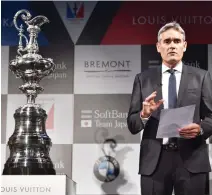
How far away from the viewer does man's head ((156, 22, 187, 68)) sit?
2455mm

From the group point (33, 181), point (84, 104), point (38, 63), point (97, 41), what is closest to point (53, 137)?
point (84, 104)

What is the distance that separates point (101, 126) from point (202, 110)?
1193 millimetres

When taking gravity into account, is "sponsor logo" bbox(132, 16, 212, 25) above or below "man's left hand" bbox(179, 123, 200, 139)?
above

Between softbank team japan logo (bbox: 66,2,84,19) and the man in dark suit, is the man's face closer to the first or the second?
the man in dark suit

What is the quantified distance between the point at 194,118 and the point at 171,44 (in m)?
0.39

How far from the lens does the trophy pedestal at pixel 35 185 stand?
224cm

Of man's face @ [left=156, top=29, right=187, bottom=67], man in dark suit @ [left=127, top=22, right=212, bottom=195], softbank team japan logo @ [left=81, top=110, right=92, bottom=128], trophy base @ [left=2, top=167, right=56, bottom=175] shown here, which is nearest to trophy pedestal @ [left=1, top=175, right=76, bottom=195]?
trophy base @ [left=2, top=167, right=56, bottom=175]

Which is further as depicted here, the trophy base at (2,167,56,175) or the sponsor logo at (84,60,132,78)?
the sponsor logo at (84,60,132,78)

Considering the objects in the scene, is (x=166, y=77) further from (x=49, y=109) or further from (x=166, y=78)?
(x=49, y=109)

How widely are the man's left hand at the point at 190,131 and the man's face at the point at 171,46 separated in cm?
41

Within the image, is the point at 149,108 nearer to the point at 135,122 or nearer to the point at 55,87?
the point at 135,122

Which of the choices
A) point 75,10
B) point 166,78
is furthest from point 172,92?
point 75,10

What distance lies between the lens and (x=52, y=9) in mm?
3652

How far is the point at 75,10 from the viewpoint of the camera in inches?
144
